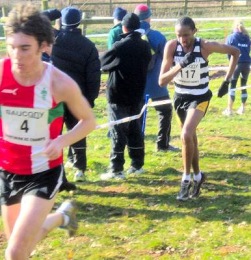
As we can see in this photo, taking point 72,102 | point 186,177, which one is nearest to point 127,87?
point 186,177

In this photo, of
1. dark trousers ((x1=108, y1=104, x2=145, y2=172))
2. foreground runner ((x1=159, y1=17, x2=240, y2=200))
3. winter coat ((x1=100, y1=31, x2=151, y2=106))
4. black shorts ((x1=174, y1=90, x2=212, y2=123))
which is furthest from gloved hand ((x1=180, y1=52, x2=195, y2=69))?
dark trousers ((x1=108, y1=104, x2=145, y2=172))

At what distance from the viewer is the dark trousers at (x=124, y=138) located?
8922mm

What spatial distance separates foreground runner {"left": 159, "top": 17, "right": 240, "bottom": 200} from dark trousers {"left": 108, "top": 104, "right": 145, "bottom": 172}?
1.08 metres

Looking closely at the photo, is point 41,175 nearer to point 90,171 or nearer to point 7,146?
point 7,146

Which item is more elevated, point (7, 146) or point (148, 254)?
point (7, 146)

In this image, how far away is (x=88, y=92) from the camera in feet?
27.6

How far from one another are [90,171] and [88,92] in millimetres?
1475

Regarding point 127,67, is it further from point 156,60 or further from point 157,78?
point 157,78

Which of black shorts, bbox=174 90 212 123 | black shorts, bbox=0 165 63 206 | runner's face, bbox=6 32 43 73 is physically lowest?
black shorts, bbox=174 90 212 123

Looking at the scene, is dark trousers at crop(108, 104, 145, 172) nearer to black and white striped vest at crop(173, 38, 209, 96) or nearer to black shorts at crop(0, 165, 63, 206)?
black and white striped vest at crop(173, 38, 209, 96)

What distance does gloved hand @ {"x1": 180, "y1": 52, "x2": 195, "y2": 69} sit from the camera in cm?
745

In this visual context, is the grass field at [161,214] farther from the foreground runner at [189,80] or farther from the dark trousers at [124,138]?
the foreground runner at [189,80]

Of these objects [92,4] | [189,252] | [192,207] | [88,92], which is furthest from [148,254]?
[92,4]

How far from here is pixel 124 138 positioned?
9070mm
